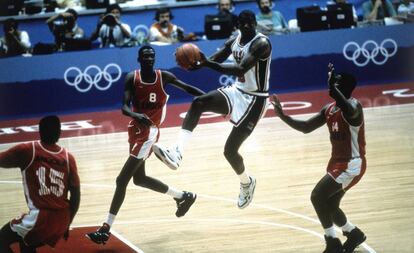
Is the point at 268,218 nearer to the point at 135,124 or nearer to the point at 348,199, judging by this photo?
the point at 348,199

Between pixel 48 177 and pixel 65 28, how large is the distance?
9.41 meters

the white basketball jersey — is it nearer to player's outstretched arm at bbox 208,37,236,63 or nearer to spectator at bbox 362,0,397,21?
player's outstretched arm at bbox 208,37,236,63

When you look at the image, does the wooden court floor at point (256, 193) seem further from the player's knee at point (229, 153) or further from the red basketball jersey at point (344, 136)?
the red basketball jersey at point (344, 136)

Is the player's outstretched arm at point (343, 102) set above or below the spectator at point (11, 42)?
above

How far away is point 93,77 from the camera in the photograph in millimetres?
14531

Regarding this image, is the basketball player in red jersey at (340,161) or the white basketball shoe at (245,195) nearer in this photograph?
the basketball player in red jersey at (340,161)

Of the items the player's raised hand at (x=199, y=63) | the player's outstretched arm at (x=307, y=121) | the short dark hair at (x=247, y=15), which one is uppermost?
the short dark hair at (x=247, y=15)

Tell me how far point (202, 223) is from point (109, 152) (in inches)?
155

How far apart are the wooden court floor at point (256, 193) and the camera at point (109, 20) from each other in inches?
109

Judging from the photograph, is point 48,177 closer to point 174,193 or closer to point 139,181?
point 139,181

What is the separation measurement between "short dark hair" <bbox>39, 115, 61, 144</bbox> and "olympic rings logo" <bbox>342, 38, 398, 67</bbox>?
1033 cm

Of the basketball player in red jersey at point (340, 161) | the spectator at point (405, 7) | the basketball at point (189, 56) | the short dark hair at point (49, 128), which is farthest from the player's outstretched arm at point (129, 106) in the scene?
the spectator at point (405, 7)

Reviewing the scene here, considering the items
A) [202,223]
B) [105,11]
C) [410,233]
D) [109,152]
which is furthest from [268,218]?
[105,11]

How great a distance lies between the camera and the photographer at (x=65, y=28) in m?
14.7
